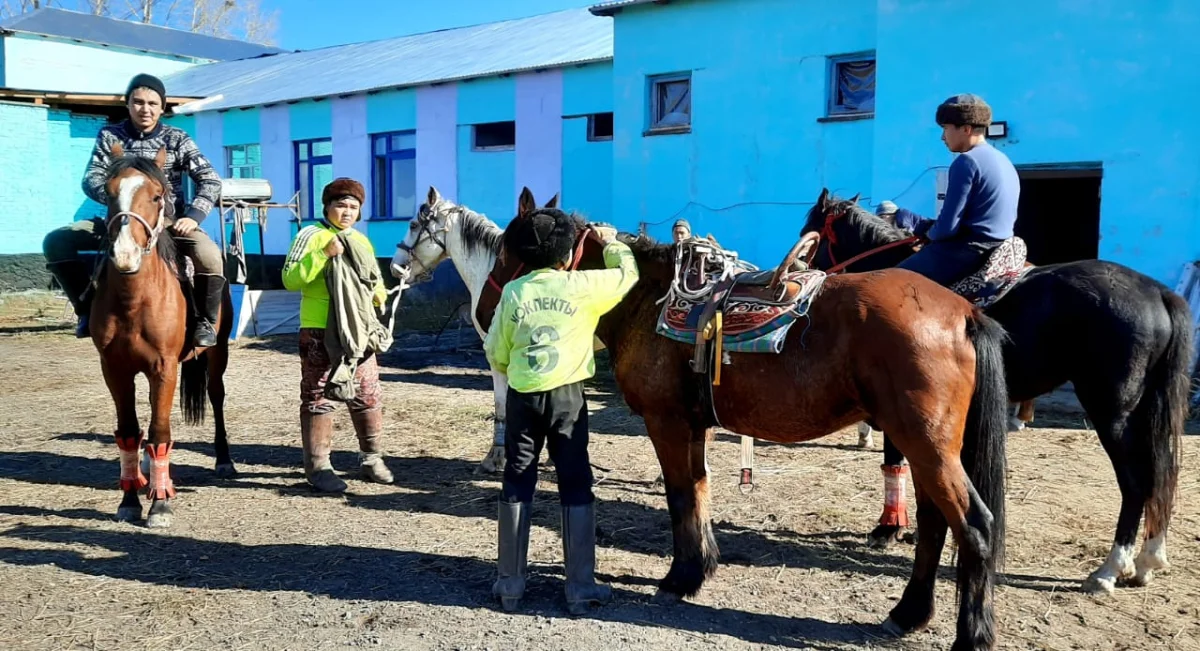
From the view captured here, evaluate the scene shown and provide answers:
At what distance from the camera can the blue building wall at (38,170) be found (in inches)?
771

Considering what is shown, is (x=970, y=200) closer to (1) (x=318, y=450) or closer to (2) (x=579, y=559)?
(2) (x=579, y=559)

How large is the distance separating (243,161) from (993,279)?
21.4 metres

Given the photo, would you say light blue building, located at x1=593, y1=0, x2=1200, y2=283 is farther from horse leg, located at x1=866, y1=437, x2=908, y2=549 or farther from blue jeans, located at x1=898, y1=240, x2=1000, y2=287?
horse leg, located at x1=866, y1=437, x2=908, y2=549

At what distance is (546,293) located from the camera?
382 cm

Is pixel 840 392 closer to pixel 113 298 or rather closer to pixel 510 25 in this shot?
pixel 113 298

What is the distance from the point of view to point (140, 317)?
5.07m

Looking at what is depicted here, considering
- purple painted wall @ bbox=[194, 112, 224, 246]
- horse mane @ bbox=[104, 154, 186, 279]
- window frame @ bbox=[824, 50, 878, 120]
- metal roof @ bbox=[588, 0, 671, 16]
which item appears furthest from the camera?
purple painted wall @ bbox=[194, 112, 224, 246]

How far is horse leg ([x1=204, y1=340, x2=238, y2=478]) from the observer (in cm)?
627

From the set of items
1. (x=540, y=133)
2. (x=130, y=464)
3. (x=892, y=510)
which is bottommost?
(x=892, y=510)

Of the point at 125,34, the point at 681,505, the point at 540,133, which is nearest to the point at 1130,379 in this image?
the point at 681,505

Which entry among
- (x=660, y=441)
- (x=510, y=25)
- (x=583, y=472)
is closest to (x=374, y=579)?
(x=583, y=472)

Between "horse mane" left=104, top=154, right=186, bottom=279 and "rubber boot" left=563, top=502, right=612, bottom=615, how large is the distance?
3.13m

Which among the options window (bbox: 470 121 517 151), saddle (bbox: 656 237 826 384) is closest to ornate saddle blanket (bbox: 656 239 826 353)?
saddle (bbox: 656 237 826 384)

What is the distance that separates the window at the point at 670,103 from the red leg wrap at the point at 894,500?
9.60 meters
